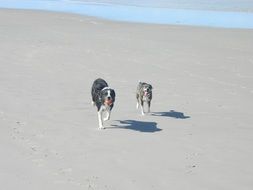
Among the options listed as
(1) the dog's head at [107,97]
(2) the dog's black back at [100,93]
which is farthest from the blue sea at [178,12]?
(1) the dog's head at [107,97]

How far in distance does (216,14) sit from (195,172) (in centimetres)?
3229

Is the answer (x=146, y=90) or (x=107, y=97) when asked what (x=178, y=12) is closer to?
(x=146, y=90)

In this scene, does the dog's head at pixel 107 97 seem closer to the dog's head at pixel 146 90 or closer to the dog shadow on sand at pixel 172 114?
the dog's head at pixel 146 90

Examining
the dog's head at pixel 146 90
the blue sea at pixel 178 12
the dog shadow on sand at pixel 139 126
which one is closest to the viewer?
the dog shadow on sand at pixel 139 126

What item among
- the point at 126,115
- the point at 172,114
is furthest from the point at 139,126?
the point at 172,114

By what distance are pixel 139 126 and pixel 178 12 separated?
30.3 metres

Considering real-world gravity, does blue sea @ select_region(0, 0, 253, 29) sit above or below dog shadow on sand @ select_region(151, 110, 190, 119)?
above

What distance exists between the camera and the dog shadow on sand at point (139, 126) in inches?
407

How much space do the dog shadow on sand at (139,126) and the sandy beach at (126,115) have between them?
0.02 meters

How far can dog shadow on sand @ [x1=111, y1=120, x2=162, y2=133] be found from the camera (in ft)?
33.9

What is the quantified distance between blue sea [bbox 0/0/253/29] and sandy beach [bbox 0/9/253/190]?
8.91 m

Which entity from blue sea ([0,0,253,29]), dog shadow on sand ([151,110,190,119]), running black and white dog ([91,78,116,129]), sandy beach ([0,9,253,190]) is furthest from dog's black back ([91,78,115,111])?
blue sea ([0,0,253,29])

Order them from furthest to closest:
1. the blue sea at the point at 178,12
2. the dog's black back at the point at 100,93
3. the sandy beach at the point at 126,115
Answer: the blue sea at the point at 178,12, the dog's black back at the point at 100,93, the sandy beach at the point at 126,115

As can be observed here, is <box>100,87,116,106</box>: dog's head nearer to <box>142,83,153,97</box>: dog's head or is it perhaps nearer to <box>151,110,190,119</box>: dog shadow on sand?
<box>142,83,153,97</box>: dog's head
